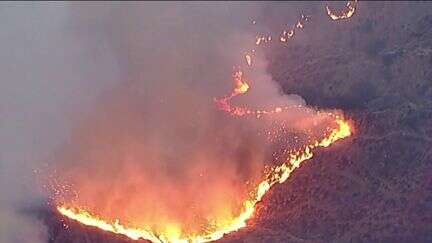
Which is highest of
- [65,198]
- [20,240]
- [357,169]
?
[357,169]

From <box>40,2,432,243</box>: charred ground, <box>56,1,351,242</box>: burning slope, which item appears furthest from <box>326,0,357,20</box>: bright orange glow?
<box>56,1,351,242</box>: burning slope

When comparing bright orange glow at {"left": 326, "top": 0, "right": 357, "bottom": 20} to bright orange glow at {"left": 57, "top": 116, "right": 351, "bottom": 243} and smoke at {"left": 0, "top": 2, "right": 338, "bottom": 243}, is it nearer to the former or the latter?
smoke at {"left": 0, "top": 2, "right": 338, "bottom": 243}

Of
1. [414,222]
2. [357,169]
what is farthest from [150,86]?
[414,222]

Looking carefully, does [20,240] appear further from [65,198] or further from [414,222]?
[414,222]

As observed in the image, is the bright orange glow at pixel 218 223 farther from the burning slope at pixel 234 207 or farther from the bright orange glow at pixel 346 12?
the bright orange glow at pixel 346 12

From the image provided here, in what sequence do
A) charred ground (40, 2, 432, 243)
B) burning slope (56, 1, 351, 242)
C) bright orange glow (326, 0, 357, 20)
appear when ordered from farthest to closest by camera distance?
bright orange glow (326, 0, 357, 20)
burning slope (56, 1, 351, 242)
charred ground (40, 2, 432, 243)

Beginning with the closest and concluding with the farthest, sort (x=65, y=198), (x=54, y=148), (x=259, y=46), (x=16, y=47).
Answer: (x=65, y=198), (x=54, y=148), (x=16, y=47), (x=259, y=46)
